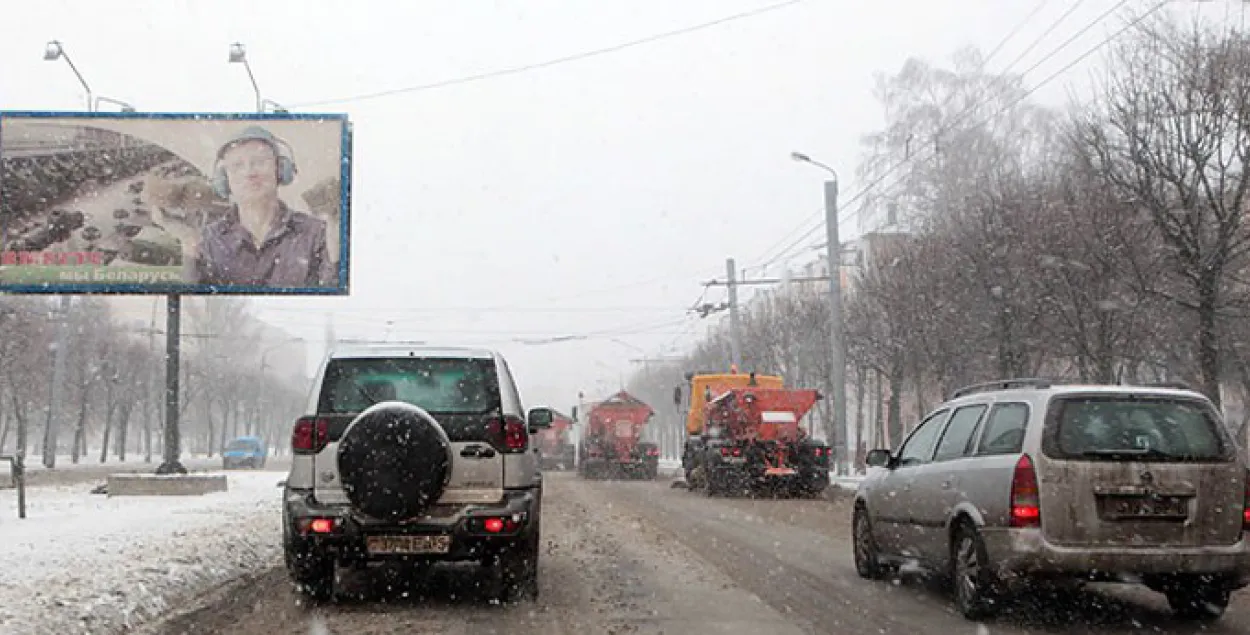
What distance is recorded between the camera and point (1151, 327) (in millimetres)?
25484

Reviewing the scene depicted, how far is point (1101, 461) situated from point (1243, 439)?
26.0 m

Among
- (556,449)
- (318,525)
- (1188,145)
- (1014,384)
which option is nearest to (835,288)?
(1188,145)

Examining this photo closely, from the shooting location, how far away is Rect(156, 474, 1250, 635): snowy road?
7625mm

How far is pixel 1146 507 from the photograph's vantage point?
7383 mm

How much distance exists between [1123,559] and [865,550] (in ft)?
Answer: 10.4

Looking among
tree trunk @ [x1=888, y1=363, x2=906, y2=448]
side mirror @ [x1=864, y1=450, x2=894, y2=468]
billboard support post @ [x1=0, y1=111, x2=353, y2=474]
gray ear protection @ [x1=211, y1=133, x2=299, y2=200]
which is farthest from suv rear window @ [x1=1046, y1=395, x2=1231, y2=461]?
tree trunk @ [x1=888, y1=363, x2=906, y2=448]

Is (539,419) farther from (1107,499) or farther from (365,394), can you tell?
(1107,499)

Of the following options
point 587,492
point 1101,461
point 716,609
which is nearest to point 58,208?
point 587,492

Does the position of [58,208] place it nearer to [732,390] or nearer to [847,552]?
[732,390]

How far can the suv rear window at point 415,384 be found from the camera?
8500 mm

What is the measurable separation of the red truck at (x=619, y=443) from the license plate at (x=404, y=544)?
103 feet

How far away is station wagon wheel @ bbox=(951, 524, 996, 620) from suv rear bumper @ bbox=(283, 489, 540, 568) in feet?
10.1

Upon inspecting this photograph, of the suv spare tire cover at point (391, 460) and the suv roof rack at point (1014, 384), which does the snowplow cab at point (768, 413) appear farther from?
the suv spare tire cover at point (391, 460)

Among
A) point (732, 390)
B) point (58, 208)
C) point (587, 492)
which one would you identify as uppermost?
point (58, 208)
